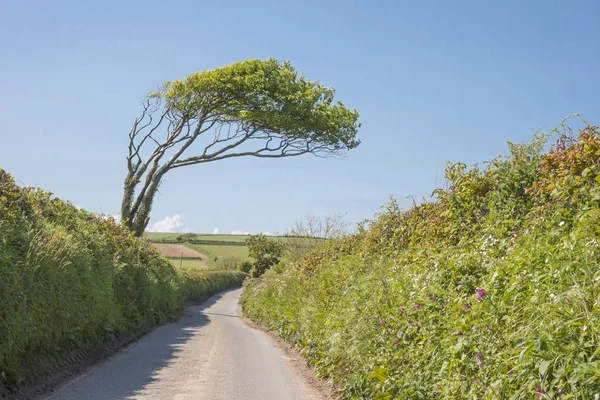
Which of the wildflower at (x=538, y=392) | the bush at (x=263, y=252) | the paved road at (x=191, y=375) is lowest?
the paved road at (x=191, y=375)

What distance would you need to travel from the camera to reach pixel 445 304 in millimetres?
6996

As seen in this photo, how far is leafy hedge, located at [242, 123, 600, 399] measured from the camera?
15.0ft

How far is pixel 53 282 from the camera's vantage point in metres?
9.14

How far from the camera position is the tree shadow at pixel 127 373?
8.14 m

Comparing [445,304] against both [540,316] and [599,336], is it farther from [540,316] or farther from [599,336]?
[599,336]

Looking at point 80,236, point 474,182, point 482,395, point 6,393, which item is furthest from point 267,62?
point 482,395

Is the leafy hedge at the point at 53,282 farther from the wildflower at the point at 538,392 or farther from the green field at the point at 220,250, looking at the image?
the green field at the point at 220,250

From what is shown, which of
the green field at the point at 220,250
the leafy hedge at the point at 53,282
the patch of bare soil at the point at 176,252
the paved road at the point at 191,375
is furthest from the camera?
the green field at the point at 220,250

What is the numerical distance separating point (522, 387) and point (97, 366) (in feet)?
27.0

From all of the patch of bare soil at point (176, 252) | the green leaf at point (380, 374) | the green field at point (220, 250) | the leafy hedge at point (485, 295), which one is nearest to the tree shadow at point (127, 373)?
the leafy hedge at point (485, 295)

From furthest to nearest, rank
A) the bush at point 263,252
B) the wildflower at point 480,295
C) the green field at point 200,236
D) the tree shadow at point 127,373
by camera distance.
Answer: the green field at point 200,236
the bush at point 263,252
the tree shadow at point 127,373
the wildflower at point 480,295

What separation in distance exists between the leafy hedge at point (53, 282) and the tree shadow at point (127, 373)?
2.21 ft

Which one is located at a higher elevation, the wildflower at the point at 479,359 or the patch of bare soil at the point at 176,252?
the patch of bare soil at the point at 176,252

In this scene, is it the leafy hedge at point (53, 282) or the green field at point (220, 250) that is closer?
the leafy hedge at point (53, 282)
